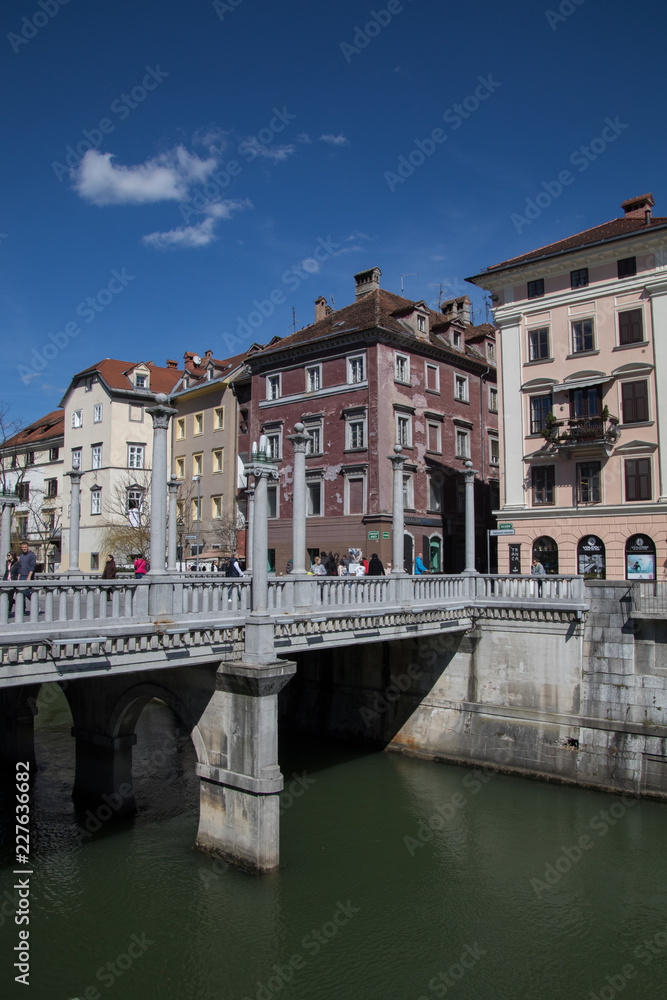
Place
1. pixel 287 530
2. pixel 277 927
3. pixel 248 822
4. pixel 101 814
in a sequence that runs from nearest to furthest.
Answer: pixel 277 927 → pixel 248 822 → pixel 101 814 → pixel 287 530

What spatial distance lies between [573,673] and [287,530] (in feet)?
73.5

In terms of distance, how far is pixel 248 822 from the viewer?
1439 centimetres

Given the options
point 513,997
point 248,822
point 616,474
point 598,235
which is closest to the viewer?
point 513,997

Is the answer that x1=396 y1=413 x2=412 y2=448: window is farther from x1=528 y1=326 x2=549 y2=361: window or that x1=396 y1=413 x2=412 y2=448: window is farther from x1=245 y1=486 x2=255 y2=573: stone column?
x1=245 y1=486 x2=255 y2=573: stone column

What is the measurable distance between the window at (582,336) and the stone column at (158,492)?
22.2 metres

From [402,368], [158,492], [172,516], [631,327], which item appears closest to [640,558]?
[631,327]

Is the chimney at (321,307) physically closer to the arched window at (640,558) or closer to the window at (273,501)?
the window at (273,501)

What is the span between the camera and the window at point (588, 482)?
1188 inches

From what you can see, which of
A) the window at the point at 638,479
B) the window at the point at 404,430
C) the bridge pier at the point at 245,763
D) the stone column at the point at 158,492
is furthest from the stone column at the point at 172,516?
the window at the point at 638,479

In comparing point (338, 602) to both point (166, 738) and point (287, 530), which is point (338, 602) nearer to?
point (166, 738)

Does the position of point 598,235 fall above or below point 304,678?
above

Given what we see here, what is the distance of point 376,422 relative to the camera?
36.9 meters

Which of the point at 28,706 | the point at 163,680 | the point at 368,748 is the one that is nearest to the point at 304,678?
the point at 368,748
